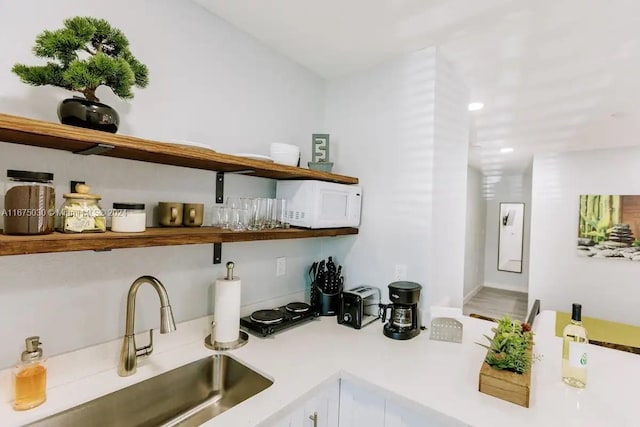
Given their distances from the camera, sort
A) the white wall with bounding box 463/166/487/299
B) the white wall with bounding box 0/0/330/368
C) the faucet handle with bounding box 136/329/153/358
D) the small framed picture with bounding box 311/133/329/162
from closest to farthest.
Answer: the white wall with bounding box 0/0/330/368, the faucet handle with bounding box 136/329/153/358, the small framed picture with bounding box 311/133/329/162, the white wall with bounding box 463/166/487/299

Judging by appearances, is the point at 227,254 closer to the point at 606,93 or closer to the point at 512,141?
the point at 606,93

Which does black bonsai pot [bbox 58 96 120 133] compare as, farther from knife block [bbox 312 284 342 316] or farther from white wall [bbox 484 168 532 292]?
white wall [bbox 484 168 532 292]

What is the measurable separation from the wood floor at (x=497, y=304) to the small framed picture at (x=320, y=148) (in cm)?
407

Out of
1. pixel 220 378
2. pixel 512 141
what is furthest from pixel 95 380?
pixel 512 141

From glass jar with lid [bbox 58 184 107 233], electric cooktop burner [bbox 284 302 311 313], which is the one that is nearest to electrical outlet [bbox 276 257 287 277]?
electric cooktop burner [bbox 284 302 311 313]

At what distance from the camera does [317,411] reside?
1.21 meters

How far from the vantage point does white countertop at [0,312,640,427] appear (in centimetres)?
102

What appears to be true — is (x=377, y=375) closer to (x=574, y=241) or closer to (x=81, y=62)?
(x=81, y=62)

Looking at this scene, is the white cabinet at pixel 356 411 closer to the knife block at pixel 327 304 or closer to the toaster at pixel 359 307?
the toaster at pixel 359 307

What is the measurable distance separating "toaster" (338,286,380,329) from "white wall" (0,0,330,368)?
1.29 ft

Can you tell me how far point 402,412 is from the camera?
1.17 meters

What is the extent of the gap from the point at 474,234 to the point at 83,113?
6496 mm

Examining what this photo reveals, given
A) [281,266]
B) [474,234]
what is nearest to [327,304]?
[281,266]

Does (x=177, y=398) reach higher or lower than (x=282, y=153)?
lower
